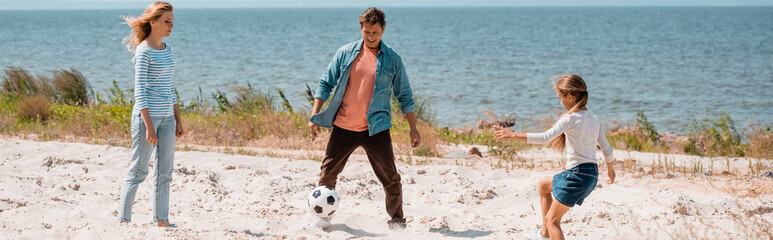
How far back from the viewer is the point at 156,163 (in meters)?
4.71

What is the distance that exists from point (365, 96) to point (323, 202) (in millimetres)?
843

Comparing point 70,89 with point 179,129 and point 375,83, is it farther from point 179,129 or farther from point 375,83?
point 375,83

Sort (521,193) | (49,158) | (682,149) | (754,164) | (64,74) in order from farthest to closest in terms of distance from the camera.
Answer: (64,74)
(682,149)
(754,164)
(49,158)
(521,193)

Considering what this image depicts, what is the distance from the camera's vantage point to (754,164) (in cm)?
823

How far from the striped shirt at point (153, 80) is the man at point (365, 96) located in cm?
100

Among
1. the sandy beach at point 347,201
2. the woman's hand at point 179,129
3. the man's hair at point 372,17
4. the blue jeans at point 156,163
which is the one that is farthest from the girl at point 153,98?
the man's hair at point 372,17

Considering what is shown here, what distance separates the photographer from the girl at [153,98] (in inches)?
177

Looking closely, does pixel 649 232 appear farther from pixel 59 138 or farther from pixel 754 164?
pixel 59 138

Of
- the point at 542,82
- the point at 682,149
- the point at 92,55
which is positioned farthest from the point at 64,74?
the point at 92,55

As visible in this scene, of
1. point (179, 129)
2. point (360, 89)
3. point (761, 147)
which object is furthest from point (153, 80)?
point (761, 147)

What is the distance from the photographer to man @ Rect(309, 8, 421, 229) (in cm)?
486

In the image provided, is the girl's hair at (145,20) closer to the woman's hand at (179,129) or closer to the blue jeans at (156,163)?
the blue jeans at (156,163)

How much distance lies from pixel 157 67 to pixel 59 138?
5.19 metres

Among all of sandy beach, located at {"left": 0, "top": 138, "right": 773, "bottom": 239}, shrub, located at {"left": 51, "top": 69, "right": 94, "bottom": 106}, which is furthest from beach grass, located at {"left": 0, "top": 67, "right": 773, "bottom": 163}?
shrub, located at {"left": 51, "top": 69, "right": 94, "bottom": 106}
